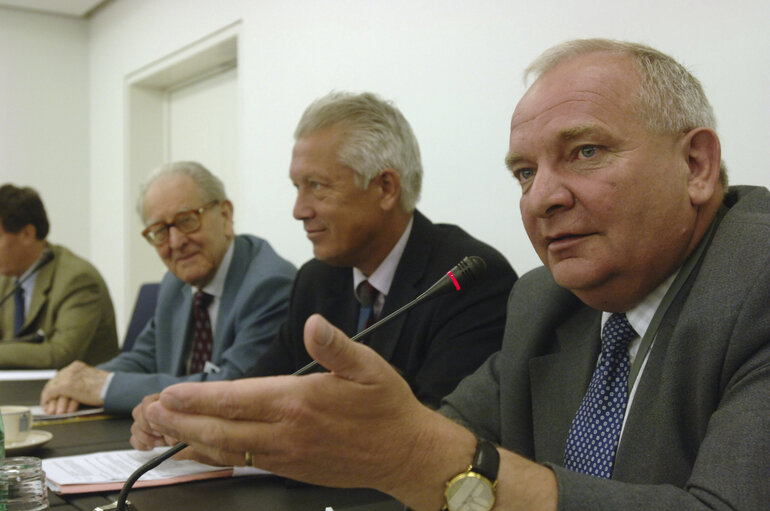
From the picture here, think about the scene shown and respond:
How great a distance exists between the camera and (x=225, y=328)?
2.29m

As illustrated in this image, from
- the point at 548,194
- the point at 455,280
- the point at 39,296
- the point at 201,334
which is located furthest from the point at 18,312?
the point at 548,194

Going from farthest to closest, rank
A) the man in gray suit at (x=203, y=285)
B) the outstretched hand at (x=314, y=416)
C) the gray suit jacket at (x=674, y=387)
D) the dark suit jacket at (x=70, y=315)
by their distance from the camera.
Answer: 1. the dark suit jacket at (x=70, y=315)
2. the man in gray suit at (x=203, y=285)
3. the gray suit jacket at (x=674, y=387)
4. the outstretched hand at (x=314, y=416)

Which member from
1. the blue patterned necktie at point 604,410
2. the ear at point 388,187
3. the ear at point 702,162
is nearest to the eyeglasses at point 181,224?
the ear at point 388,187

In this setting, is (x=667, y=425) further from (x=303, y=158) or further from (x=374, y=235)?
(x=303, y=158)

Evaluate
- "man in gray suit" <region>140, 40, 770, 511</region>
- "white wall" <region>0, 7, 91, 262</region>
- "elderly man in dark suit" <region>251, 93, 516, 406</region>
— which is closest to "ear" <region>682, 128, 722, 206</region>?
"man in gray suit" <region>140, 40, 770, 511</region>

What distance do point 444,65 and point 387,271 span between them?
2.97 feet

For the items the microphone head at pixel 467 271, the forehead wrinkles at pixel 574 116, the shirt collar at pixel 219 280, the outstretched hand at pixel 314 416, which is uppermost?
the forehead wrinkles at pixel 574 116

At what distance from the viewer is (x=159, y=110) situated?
4809mm

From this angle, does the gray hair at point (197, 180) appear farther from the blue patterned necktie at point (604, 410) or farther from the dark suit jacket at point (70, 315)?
the blue patterned necktie at point (604, 410)

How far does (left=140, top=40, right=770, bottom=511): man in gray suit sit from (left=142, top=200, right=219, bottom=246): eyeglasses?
140 centimetres

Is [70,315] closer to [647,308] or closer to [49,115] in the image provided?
[49,115]

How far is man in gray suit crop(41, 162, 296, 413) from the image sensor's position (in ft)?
7.48

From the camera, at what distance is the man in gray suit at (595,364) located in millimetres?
712

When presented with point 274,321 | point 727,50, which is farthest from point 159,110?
point 727,50
